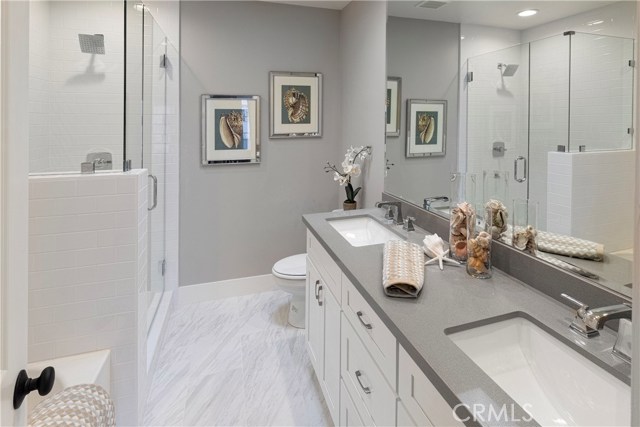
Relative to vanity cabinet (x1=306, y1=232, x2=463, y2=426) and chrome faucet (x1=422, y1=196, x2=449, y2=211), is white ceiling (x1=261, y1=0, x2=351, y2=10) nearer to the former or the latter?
chrome faucet (x1=422, y1=196, x2=449, y2=211)

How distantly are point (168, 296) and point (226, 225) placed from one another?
743mm

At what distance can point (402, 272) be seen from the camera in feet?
3.87

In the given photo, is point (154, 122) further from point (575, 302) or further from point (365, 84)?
point (575, 302)

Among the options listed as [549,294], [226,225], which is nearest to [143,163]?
[226,225]

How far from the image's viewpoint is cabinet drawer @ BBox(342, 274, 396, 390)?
1.02 meters

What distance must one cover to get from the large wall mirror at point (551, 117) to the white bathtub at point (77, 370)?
177 cm

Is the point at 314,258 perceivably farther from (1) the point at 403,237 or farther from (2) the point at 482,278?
(2) the point at 482,278

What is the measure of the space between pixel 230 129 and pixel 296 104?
2.06ft

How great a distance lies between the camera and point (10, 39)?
60 centimetres

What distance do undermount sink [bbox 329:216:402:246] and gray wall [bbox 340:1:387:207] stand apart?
467mm

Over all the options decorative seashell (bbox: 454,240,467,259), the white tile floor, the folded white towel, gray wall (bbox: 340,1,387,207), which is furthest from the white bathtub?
gray wall (bbox: 340,1,387,207)

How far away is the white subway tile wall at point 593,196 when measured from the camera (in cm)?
95

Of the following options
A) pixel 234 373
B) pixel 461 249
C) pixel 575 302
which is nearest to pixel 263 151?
pixel 234 373

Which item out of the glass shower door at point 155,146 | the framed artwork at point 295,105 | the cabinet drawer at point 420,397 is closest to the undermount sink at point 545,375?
the cabinet drawer at point 420,397
